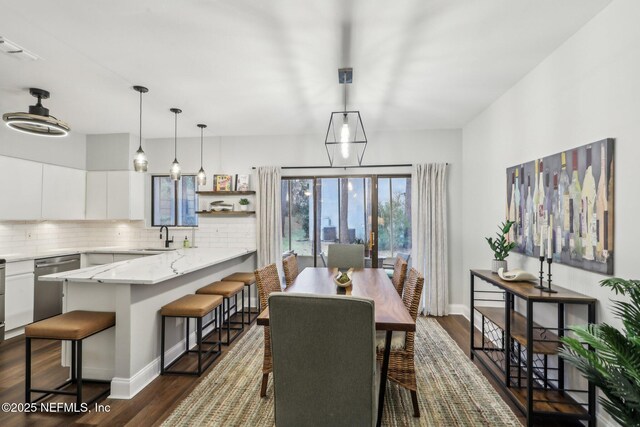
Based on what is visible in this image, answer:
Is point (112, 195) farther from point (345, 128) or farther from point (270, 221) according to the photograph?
point (345, 128)

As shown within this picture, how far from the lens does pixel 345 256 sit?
13.0 feet

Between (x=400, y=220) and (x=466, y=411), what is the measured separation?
2824 millimetres

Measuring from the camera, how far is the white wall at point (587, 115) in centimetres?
177

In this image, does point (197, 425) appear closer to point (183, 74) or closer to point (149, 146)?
point (183, 74)

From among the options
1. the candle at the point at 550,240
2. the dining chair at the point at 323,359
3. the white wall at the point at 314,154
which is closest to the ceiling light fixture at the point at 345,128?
the white wall at the point at 314,154

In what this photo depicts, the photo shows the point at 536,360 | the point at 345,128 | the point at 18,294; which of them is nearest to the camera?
the point at 345,128

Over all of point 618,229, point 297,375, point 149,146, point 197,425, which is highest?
point 149,146

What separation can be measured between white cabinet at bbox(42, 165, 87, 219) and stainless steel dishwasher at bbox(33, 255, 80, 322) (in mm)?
700

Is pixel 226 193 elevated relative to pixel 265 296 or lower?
elevated

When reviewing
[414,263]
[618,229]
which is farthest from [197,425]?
[414,263]

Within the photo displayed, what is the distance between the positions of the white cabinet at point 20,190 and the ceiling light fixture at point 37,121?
1.22 meters

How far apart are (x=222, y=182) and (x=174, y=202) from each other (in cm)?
97

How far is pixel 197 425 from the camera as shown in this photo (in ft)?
6.75

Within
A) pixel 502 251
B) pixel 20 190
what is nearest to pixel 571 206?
pixel 502 251
